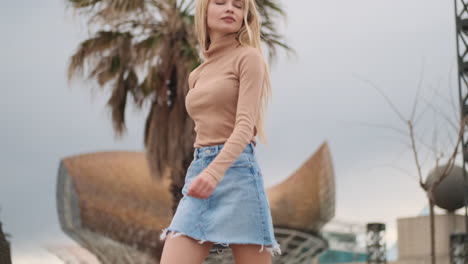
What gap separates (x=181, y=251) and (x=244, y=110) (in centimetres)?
50

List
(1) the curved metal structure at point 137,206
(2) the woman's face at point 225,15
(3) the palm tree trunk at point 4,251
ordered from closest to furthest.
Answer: (2) the woman's face at point 225,15 → (3) the palm tree trunk at point 4,251 → (1) the curved metal structure at point 137,206

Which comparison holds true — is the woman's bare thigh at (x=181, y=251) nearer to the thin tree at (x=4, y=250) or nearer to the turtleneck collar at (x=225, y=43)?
the turtleneck collar at (x=225, y=43)

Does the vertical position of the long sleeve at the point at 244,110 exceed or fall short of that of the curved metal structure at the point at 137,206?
it exceeds it

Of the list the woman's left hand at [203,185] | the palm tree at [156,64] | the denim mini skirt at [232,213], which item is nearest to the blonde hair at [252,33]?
the denim mini skirt at [232,213]

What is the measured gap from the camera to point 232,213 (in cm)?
300

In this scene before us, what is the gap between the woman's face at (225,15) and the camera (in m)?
3.17

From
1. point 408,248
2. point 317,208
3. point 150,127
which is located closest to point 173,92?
point 150,127

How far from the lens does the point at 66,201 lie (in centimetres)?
2672

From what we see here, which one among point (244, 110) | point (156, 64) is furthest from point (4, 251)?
point (156, 64)

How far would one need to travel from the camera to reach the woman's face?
3.17 metres

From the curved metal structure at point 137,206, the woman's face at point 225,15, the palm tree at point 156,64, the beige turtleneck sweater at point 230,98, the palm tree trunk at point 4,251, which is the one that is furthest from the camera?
the curved metal structure at point 137,206

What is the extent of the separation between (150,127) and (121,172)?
39.1 feet

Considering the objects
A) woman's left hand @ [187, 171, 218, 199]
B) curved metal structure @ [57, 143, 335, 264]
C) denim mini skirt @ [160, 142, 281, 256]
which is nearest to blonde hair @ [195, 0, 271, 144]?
denim mini skirt @ [160, 142, 281, 256]

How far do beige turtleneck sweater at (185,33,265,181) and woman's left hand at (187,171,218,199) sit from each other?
12 cm
